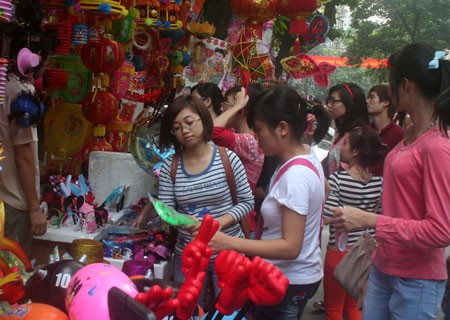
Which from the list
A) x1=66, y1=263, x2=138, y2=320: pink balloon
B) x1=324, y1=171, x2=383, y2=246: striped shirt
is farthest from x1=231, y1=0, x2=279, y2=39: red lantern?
x1=66, y1=263, x2=138, y2=320: pink balloon

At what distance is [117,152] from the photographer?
15.0 feet

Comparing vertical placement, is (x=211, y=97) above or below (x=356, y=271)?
above

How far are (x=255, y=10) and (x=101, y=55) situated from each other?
7.99 ft

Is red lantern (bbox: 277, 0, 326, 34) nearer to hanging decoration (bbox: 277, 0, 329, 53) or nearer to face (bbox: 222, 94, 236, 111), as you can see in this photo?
hanging decoration (bbox: 277, 0, 329, 53)

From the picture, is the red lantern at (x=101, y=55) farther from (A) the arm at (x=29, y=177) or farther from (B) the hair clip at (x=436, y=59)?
(B) the hair clip at (x=436, y=59)

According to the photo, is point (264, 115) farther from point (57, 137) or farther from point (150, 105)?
point (150, 105)

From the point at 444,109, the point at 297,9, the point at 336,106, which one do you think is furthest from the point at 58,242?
the point at 297,9

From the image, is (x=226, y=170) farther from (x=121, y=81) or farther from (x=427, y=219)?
(x=121, y=81)

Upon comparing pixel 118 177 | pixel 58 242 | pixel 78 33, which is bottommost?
pixel 58 242

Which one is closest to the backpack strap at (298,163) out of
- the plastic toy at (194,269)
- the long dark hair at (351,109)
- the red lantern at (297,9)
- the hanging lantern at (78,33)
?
the plastic toy at (194,269)

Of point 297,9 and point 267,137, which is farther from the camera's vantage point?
point 297,9

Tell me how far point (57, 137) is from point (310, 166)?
10.5 feet

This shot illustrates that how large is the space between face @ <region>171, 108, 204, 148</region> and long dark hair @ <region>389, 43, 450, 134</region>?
43.3 inches

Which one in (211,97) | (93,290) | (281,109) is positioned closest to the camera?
(93,290)
